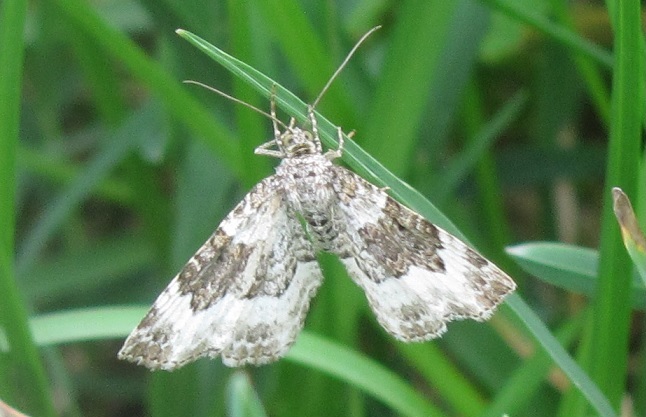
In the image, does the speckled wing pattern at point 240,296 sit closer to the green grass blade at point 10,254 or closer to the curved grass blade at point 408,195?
the green grass blade at point 10,254

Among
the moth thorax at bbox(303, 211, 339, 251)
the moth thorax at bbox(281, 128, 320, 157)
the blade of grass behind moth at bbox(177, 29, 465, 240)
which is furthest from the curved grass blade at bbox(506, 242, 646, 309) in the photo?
the moth thorax at bbox(281, 128, 320, 157)

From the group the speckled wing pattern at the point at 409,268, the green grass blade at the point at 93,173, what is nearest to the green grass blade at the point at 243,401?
the speckled wing pattern at the point at 409,268

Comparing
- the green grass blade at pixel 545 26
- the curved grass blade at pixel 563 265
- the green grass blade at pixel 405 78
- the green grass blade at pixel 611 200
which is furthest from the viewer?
the green grass blade at pixel 405 78

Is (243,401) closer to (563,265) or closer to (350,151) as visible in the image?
(350,151)

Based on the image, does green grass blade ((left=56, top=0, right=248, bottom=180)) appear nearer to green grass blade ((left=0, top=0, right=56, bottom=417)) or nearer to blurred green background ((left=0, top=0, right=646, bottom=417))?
blurred green background ((left=0, top=0, right=646, bottom=417))

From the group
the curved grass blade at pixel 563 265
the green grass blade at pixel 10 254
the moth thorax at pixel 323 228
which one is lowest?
the green grass blade at pixel 10 254

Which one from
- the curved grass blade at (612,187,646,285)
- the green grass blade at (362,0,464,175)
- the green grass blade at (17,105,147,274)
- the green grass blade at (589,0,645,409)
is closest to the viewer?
the curved grass blade at (612,187,646,285)

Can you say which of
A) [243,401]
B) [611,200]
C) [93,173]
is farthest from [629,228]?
[93,173]
